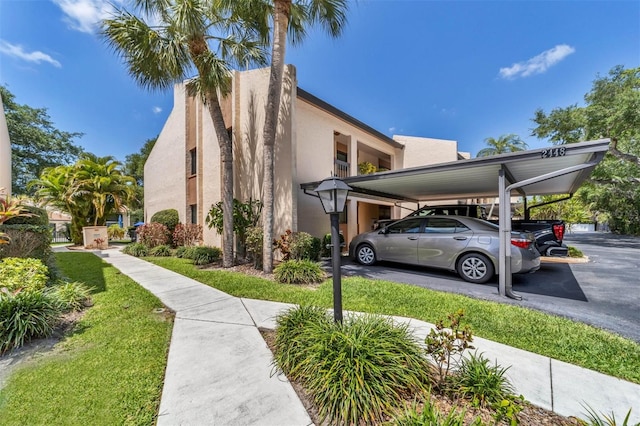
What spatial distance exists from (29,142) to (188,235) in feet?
72.3

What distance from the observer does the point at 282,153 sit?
878 centimetres

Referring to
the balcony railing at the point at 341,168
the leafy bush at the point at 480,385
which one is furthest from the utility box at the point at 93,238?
the leafy bush at the point at 480,385

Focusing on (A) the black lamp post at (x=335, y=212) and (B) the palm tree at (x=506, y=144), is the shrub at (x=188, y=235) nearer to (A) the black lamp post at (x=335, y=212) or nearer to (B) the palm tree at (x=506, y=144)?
(A) the black lamp post at (x=335, y=212)

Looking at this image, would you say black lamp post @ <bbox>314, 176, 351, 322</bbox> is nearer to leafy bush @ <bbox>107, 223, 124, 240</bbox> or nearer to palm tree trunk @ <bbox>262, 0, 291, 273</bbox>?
palm tree trunk @ <bbox>262, 0, 291, 273</bbox>

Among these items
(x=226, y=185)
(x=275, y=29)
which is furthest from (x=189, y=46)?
(x=226, y=185)

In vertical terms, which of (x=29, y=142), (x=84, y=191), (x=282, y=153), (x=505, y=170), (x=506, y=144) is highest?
(x=29, y=142)

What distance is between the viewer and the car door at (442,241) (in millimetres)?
6395

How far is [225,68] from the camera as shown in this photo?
7.43 m

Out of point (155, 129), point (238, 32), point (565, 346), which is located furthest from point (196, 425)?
point (155, 129)

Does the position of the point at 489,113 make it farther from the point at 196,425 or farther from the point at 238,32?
the point at 196,425

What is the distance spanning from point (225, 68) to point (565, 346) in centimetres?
939

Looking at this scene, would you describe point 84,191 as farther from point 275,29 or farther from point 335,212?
point 335,212

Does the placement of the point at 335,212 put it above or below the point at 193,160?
below

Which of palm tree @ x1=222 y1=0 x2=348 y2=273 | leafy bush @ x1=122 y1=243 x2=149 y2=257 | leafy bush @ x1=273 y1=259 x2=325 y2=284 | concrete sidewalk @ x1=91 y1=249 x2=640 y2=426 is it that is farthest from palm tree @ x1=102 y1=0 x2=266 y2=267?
leafy bush @ x1=122 y1=243 x2=149 y2=257
